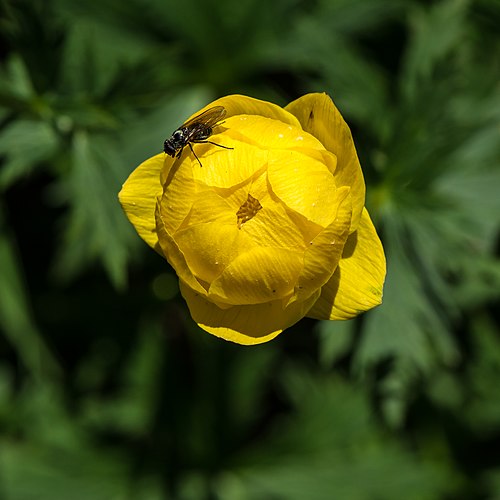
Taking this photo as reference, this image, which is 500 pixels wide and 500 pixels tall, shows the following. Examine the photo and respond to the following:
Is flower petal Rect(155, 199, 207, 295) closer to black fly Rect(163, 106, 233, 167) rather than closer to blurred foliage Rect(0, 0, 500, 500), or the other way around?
black fly Rect(163, 106, 233, 167)

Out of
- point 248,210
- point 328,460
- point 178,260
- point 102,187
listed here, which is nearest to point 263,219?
point 248,210

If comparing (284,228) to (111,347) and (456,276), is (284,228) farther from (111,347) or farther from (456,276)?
(111,347)

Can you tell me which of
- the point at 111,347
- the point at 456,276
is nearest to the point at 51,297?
the point at 111,347

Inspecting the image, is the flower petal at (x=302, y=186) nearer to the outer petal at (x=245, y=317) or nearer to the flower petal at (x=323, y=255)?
the flower petal at (x=323, y=255)

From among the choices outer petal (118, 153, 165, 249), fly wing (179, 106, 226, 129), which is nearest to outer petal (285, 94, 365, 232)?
fly wing (179, 106, 226, 129)

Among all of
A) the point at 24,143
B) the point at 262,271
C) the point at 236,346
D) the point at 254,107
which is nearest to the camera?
the point at 262,271

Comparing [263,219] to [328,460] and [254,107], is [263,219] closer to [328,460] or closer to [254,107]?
[254,107]
